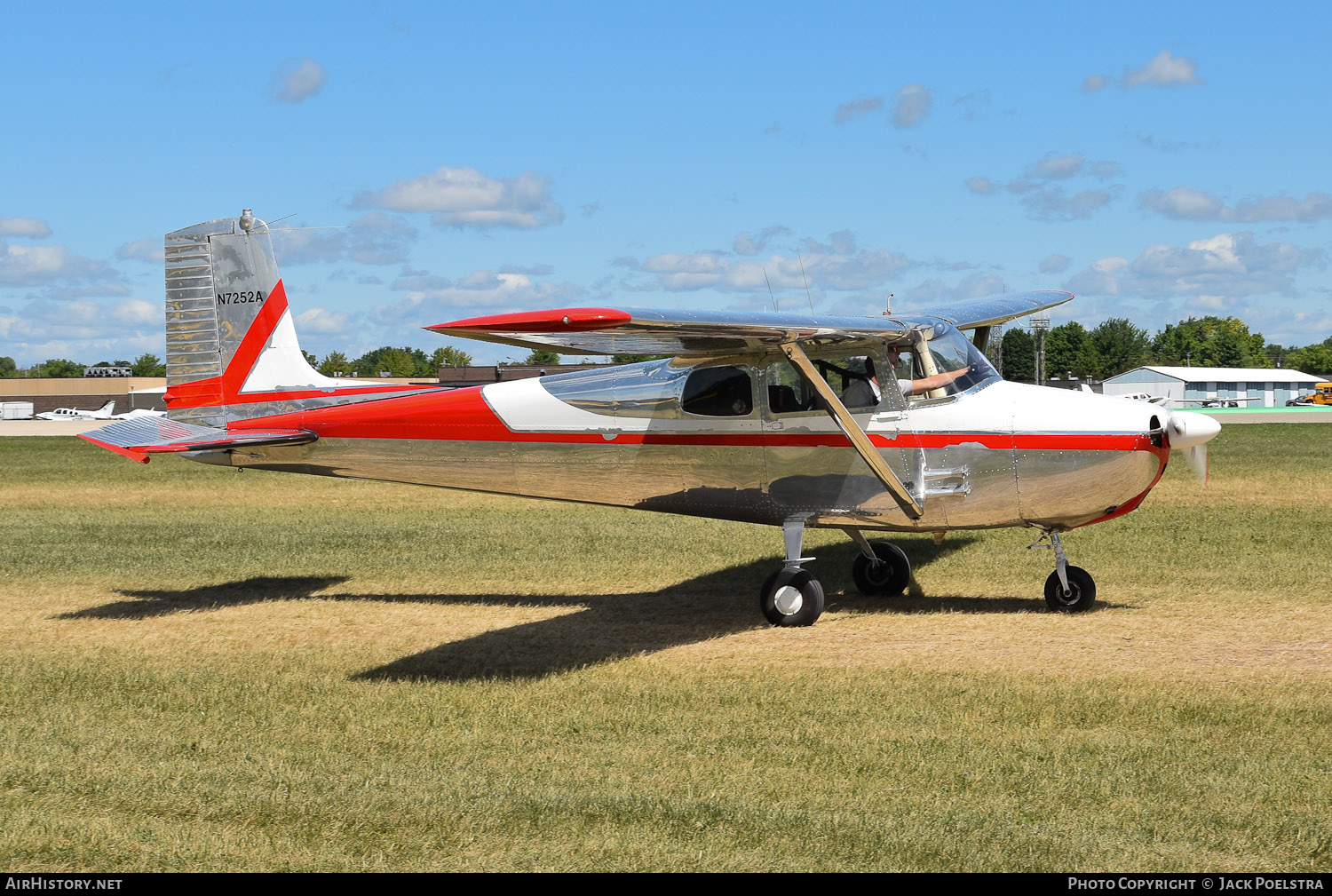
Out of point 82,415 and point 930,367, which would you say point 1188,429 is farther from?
point 82,415

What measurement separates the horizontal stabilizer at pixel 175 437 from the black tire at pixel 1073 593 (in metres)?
6.90

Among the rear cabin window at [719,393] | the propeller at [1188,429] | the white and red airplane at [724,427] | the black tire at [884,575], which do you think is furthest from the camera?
the black tire at [884,575]

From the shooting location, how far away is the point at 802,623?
9.90 meters

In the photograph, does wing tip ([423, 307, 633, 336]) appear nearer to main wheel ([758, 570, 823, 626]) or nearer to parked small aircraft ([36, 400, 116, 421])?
main wheel ([758, 570, 823, 626])

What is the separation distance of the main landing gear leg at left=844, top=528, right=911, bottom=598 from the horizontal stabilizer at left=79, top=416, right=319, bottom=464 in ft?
17.8

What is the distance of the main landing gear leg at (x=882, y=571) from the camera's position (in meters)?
11.4

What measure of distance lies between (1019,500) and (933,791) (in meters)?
4.57

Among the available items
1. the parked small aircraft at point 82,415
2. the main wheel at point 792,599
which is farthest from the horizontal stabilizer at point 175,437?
the parked small aircraft at point 82,415

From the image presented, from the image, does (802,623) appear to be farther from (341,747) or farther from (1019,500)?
(341,747)

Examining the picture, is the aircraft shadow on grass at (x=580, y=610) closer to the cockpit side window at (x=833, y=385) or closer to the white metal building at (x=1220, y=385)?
the cockpit side window at (x=833, y=385)

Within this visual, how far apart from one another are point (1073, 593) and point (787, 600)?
249cm

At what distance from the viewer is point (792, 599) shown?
995 cm

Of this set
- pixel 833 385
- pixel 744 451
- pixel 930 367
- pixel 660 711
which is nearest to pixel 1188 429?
pixel 930 367
